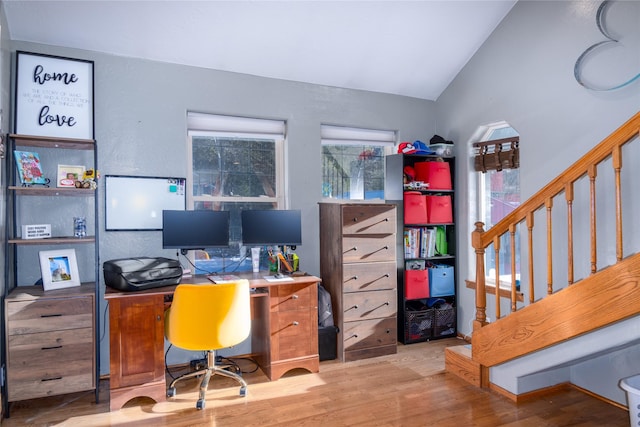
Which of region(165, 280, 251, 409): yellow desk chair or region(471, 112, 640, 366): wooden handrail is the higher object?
region(471, 112, 640, 366): wooden handrail

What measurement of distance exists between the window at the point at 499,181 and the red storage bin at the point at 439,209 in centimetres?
30

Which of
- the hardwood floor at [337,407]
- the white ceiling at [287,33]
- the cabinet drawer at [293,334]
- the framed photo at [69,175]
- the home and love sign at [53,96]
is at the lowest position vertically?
the hardwood floor at [337,407]

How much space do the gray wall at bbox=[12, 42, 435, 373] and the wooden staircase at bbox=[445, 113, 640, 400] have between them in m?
1.54

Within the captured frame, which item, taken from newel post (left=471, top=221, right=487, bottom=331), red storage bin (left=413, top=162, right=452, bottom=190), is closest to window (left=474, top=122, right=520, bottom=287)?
red storage bin (left=413, top=162, right=452, bottom=190)

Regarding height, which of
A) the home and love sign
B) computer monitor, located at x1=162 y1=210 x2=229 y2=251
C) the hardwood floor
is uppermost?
the home and love sign

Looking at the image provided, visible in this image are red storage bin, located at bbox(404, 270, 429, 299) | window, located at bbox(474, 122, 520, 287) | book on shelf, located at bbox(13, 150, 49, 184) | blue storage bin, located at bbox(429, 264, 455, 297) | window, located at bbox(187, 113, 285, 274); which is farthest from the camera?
blue storage bin, located at bbox(429, 264, 455, 297)

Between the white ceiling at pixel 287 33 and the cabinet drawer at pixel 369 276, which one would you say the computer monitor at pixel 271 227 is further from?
the white ceiling at pixel 287 33

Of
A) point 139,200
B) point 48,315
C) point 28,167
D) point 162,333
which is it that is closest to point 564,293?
point 162,333

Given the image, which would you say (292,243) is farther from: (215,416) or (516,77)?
(516,77)

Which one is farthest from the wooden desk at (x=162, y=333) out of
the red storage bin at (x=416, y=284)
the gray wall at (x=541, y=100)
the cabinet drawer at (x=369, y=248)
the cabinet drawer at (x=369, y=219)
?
the gray wall at (x=541, y=100)

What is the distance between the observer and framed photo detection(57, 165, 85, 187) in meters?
Result: 2.95

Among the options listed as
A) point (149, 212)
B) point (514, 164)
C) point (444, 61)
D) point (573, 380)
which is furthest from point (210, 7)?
point (573, 380)

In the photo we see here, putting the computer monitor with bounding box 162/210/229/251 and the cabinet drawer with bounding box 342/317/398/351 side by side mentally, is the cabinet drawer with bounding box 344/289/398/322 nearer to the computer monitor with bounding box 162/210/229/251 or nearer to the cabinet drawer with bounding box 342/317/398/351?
the cabinet drawer with bounding box 342/317/398/351

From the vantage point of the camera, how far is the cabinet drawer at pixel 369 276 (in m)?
3.53
